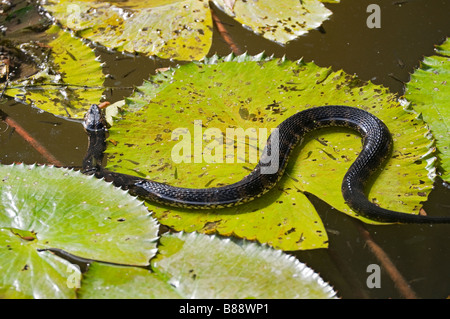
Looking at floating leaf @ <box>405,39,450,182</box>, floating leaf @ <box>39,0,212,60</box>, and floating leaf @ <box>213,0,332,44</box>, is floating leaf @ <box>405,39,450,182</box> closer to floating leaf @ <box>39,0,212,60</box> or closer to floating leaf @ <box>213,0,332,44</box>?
floating leaf @ <box>213,0,332,44</box>

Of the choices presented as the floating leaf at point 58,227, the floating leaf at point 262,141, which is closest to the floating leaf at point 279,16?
the floating leaf at point 262,141

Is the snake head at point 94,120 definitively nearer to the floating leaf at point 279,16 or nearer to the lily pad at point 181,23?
the lily pad at point 181,23

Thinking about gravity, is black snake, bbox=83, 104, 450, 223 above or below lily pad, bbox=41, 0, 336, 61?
below

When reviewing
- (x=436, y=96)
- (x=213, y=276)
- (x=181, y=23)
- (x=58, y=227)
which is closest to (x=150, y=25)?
(x=181, y=23)

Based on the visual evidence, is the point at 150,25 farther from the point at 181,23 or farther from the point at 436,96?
the point at 436,96

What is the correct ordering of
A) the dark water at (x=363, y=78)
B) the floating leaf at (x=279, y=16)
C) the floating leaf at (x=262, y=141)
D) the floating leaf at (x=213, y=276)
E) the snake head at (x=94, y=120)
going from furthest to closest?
the floating leaf at (x=279, y=16) → the snake head at (x=94, y=120) → the floating leaf at (x=262, y=141) → the dark water at (x=363, y=78) → the floating leaf at (x=213, y=276)

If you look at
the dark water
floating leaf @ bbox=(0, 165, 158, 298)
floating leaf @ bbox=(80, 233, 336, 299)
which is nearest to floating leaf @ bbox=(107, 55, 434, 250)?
the dark water
